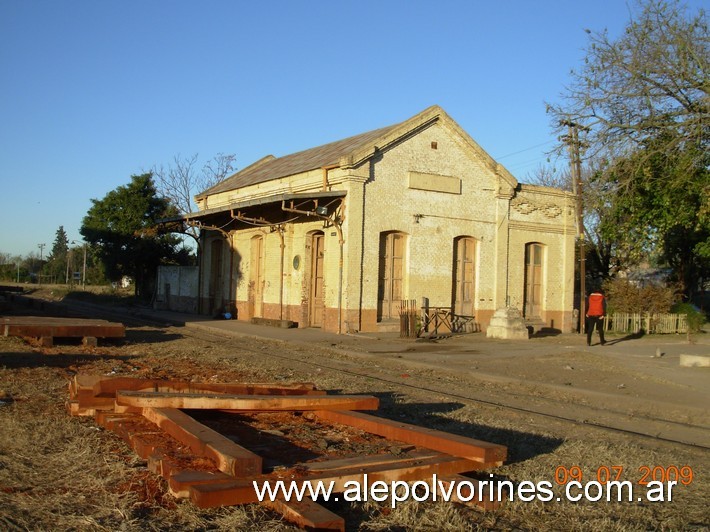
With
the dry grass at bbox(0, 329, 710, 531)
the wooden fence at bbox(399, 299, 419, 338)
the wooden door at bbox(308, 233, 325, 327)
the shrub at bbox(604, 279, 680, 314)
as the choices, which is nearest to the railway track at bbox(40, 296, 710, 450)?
the dry grass at bbox(0, 329, 710, 531)

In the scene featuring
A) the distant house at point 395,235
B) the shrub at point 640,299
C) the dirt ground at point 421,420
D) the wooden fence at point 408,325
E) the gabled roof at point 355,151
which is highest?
the gabled roof at point 355,151

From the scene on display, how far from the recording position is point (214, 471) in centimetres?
470

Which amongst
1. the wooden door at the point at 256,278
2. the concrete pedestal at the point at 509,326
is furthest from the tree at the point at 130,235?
the concrete pedestal at the point at 509,326

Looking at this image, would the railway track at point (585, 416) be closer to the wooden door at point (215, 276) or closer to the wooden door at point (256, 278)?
the wooden door at point (256, 278)

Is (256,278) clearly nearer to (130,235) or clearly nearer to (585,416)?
(130,235)

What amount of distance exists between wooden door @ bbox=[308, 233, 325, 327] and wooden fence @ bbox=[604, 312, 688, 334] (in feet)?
34.9

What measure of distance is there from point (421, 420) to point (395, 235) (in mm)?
15115

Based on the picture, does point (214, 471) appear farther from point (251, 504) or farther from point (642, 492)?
point (642, 492)

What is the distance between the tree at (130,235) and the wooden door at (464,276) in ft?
59.0

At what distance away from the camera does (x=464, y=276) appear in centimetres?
2473

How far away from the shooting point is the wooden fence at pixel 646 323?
1013 inches

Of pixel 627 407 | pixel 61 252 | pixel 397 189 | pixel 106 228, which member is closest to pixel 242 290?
pixel 397 189

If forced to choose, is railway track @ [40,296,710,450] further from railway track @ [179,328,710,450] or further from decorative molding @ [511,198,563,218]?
decorative molding @ [511,198,563,218]

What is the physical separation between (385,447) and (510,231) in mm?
20846
